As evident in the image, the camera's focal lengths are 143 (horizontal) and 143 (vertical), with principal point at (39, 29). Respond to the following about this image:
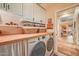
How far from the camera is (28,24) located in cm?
143

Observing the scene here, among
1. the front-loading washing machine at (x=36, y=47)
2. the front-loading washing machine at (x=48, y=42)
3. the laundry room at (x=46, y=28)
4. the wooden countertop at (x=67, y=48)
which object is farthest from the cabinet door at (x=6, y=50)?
the wooden countertop at (x=67, y=48)

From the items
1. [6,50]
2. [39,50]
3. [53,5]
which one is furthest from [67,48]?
[6,50]

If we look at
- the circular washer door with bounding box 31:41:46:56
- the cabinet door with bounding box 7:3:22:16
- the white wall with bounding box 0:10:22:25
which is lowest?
the circular washer door with bounding box 31:41:46:56

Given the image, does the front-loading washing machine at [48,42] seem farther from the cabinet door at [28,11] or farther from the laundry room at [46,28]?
the cabinet door at [28,11]

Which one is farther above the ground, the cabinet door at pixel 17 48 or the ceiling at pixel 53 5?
the ceiling at pixel 53 5

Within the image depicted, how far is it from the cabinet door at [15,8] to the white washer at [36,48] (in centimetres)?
31

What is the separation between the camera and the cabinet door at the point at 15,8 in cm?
138

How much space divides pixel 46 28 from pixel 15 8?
367 millimetres

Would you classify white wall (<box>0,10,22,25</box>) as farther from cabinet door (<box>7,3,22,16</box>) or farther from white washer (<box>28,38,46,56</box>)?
white washer (<box>28,38,46,56</box>)

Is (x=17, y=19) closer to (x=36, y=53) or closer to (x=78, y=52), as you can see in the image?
(x=36, y=53)

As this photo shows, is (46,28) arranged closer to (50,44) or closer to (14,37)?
(50,44)

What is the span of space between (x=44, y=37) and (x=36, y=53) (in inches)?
7.2

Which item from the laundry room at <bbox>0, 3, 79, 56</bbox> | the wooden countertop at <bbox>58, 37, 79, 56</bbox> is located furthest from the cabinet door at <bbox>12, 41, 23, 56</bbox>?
the wooden countertop at <bbox>58, 37, 79, 56</bbox>

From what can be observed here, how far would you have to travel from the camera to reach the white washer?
143cm
